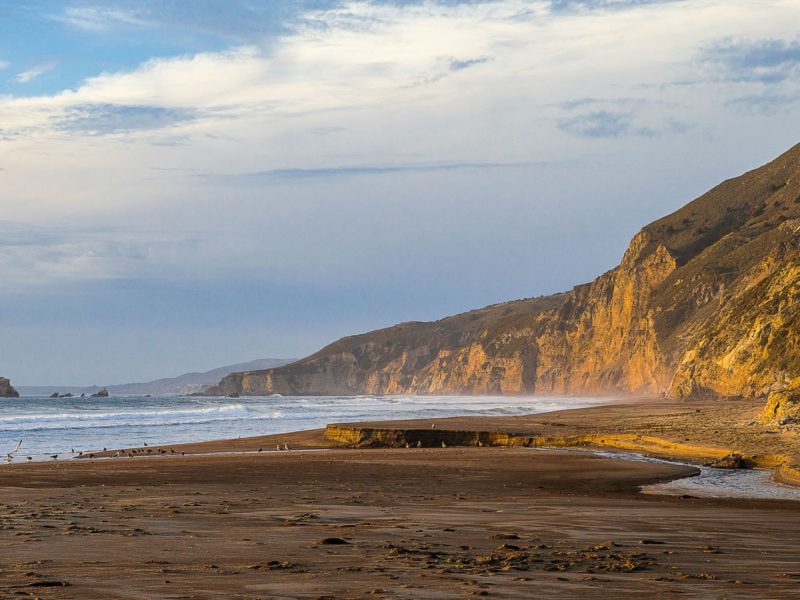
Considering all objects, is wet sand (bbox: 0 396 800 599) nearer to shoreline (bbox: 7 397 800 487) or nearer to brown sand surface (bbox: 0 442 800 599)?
brown sand surface (bbox: 0 442 800 599)

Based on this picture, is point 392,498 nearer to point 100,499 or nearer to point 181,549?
point 100,499

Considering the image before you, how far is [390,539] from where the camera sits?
12.7 meters

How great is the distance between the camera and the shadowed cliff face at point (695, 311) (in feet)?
200

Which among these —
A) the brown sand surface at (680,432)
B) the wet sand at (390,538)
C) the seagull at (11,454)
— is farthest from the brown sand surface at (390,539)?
the seagull at (11,454)

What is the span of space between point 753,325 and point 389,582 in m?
57.5

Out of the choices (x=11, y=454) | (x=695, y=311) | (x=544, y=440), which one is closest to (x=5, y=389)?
(x=695, y=311)

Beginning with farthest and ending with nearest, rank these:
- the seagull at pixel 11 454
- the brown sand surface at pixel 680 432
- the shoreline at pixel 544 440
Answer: the seagull at pixel 11 454
the shoreline at pixel 544 440
the brown sand surface at pixel 680 432

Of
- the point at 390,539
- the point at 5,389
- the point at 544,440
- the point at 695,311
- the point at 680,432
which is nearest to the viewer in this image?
the point at 390,539

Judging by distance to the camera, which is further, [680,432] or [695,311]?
[695,311]

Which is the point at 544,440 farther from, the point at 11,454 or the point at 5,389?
the point at 5,389

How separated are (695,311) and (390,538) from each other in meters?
91.2

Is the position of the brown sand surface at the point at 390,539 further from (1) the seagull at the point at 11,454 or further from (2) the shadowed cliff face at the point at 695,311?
(2) the shadowed cliff face at the point at 695,311

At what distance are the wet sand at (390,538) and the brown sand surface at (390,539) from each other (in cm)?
3

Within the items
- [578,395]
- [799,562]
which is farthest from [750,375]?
[578,395]
